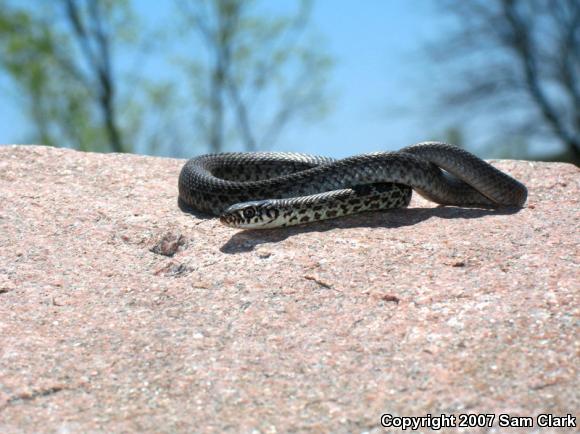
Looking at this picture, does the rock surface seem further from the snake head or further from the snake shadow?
the snake head

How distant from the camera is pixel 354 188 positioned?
294 inches

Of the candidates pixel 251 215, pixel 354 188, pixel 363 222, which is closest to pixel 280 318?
pixel 251 215

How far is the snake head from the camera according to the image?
22.7ft

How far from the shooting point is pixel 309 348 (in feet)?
16.8

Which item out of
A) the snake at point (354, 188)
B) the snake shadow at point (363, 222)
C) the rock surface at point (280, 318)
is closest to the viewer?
the rock surface at point (280, 318)

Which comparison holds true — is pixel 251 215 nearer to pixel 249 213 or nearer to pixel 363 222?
pixel 249 213

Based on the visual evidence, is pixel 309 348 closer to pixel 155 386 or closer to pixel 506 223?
pixel 155 386

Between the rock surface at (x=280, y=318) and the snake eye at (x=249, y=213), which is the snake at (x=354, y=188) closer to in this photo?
the snake eye at (x=249, y=213)

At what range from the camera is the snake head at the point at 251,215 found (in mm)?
6910

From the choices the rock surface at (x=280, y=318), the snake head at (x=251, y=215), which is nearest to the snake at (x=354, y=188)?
the snake head at (x=251, y=215)

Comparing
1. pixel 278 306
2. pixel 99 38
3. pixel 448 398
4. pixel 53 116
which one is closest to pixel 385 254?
pixel 278 306

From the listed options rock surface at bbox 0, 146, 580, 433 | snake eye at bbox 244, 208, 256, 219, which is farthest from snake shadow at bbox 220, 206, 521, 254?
snake eye at bbox 244, 208, 256, 219

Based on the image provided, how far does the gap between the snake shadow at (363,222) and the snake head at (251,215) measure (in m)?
0.11

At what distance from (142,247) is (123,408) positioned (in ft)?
7.89
